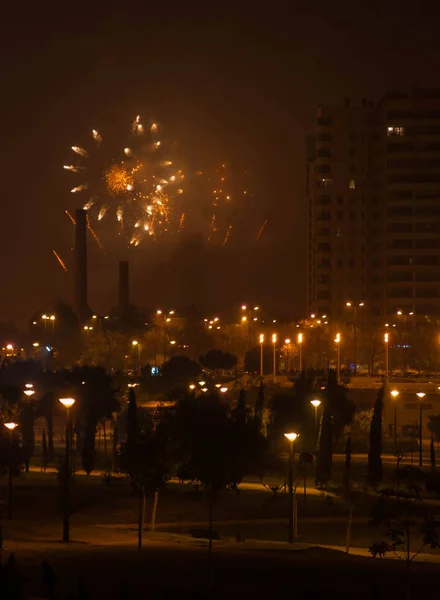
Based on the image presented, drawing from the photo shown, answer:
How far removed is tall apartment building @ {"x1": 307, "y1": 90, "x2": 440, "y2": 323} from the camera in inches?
5748

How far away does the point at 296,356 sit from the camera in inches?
4702

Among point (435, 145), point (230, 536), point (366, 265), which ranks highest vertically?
point (435, 145)

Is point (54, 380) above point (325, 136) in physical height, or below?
below

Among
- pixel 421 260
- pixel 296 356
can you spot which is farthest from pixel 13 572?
pixel 421 260

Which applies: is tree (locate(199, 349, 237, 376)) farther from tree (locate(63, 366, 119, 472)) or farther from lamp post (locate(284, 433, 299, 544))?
lamp post (locate(284, 433, 299, 544))

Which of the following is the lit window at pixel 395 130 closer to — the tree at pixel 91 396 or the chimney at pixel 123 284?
the chimney at pixel 123 284

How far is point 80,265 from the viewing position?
428ft

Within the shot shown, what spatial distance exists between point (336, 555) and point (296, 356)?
88594mm

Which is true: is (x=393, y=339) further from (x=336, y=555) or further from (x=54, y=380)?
(x=336, y=555)

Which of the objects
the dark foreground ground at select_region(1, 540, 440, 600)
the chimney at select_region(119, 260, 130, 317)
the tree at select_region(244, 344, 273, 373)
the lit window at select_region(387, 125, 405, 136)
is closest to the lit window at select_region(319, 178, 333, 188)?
the lit window at select_region(387, 125, 405, 136)

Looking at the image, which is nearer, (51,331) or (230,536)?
(230,536)

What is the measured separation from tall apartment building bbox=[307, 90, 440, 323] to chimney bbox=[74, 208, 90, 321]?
32.1 meters

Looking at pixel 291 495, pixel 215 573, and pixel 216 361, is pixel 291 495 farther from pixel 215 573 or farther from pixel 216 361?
pixel 216 361

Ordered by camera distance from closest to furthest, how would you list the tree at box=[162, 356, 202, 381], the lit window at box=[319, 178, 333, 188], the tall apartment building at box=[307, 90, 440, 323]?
the tree at box=[162, 356, 202, 381], the tall apartment building at box=[307, 90, 440, 323], the lit window at box=[319, 178, 333, 188]
